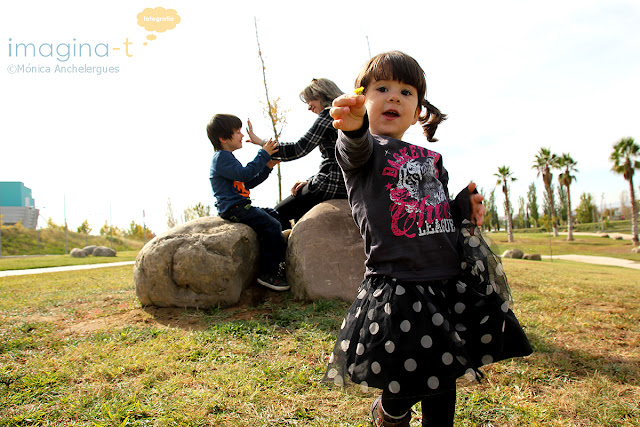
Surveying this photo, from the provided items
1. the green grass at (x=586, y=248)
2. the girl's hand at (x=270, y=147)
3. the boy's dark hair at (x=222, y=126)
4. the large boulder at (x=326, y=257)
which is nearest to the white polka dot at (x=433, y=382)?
the large boulder at (x=326, y=257)

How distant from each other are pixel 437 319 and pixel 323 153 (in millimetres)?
2852

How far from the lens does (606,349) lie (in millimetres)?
3092

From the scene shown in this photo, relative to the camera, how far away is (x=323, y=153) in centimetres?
406

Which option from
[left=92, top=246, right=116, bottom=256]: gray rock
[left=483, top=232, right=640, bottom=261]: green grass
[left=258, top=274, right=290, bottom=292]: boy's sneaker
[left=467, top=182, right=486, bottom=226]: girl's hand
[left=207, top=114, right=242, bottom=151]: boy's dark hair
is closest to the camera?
[left=467, top=182, right=486, bottom=226]: girl's hand

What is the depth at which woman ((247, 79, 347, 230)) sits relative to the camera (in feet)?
12.4

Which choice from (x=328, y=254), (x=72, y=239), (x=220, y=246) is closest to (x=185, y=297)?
(x=220, y=246)

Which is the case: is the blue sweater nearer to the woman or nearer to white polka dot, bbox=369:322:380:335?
the woman

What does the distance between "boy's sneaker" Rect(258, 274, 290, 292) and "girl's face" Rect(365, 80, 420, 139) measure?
280cm

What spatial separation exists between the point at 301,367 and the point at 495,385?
3.95 feet

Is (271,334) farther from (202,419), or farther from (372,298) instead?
(372,298)

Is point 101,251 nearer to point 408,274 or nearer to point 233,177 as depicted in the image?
point 233,177

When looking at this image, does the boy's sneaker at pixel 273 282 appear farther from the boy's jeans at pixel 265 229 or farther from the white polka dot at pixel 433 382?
the white polka dot at pixel 433 382

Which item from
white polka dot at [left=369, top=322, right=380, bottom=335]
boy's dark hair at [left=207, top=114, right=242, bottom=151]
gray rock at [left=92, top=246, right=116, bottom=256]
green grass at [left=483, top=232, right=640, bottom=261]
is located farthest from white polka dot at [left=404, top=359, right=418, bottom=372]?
green grass at [left=483, top=232, right=640, bottom=261]

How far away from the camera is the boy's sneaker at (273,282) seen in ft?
13.9
